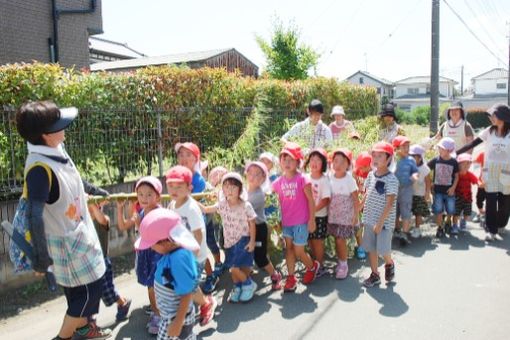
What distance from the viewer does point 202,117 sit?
759cm

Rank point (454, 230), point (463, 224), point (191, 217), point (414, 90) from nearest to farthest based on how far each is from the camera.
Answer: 1. point (191, 217)
2. point (454, 230)
3. point (463, 224)
4. point (414, 90)

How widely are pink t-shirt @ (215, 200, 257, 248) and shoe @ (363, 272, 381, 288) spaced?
1445 mm

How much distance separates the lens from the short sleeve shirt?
477 cm

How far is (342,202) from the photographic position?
16.6ft

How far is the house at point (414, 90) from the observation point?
66.7m

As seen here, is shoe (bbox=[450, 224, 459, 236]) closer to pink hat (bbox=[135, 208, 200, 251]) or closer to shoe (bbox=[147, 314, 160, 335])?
shoe (bbox=[147, 314, 160, 335])

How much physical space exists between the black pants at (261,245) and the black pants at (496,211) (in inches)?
144

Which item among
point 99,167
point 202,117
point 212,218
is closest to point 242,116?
point 202,117

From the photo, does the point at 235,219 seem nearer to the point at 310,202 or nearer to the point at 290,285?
the point at 310,202

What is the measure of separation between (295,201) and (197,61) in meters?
21.3

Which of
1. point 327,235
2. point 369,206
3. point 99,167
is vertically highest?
point 99,167

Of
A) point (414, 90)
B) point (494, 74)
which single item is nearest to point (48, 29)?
point (414, 90)

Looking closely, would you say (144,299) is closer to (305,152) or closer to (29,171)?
(29,171)

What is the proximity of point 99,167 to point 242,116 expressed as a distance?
A: 335 centimetres
